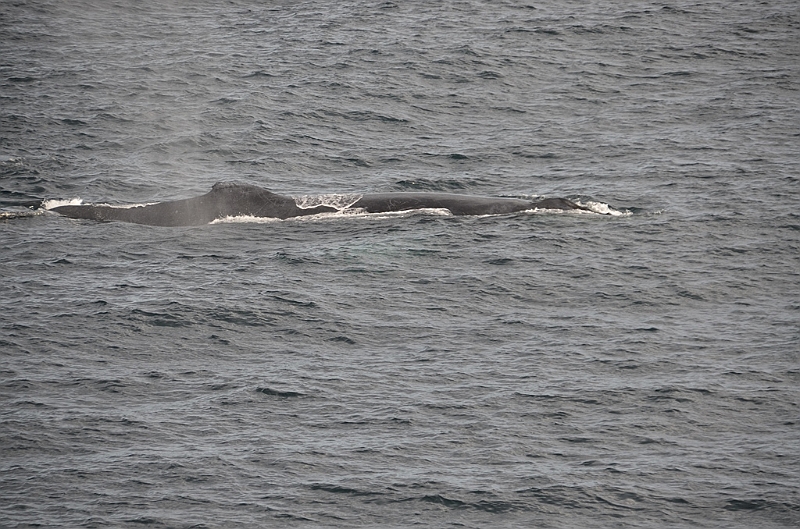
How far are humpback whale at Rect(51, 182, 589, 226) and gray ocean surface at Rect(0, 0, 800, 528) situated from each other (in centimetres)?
66

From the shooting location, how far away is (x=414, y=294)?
99.1 ft

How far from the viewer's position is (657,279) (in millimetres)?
31219

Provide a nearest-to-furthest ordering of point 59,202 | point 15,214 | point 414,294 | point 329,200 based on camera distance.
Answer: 1. point 414,294
2. point 15,214
3. point 329,200
4. point 59,202

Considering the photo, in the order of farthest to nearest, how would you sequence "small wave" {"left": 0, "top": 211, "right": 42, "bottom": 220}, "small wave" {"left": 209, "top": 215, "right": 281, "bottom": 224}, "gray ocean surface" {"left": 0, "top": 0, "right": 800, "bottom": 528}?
"small wave" {"left": 0, "top": 211, "right": 42, "bottom": 220}
"small wave" {"left": 209, "top": 215, "right": 281, "bottom": 224}
"gray ocean surface" {"left": 0, "top": 0, "right": 800, "bottom": 528}

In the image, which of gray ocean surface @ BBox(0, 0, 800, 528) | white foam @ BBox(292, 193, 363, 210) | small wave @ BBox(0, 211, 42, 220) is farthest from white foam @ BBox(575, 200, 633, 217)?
small wave @ BBox(0, 211, 42, 220)

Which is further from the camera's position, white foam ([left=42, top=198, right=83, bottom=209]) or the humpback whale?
white foam ([left=42, top=198, right=83, bottom=209])

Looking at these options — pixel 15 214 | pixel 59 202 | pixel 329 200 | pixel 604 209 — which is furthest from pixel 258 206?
pixel 604 209

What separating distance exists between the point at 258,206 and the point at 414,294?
7.43 meters

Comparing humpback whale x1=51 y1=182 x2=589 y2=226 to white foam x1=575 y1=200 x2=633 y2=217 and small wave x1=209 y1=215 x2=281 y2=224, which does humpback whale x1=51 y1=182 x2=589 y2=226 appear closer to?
small wave x1=209 y1=215 x2=281 y2=224

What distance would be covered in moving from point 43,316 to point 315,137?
18.2m

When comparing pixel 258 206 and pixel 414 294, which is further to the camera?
pixel 258 206

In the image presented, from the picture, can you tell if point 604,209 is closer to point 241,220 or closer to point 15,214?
point 241,220

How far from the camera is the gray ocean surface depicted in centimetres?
2181

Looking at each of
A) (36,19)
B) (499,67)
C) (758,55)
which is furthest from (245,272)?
(36,19)
